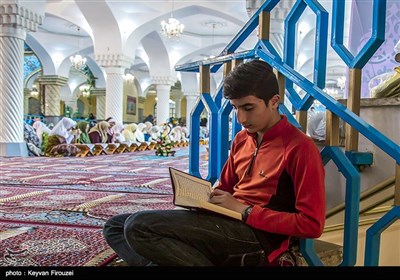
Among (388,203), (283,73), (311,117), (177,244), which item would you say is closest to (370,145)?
(388,203)

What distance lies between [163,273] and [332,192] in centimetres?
120

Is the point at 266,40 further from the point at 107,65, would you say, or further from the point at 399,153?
the point at 107,65

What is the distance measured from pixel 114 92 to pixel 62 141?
13.0 ft

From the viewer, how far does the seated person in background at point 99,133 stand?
1039cm

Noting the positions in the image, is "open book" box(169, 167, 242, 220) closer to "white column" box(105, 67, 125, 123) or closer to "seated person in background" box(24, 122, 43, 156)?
"seated person in background" box(24, 122, 43, 156)

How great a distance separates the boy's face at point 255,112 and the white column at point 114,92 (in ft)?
38.9

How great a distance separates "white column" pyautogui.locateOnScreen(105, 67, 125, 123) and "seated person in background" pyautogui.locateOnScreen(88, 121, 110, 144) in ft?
7.96

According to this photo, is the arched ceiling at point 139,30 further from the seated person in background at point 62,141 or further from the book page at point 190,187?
the book page at point 190,187

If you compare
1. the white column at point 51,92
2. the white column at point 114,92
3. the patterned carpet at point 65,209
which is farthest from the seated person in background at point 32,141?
the white column at point 51,92

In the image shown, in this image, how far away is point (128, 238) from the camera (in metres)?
1.45

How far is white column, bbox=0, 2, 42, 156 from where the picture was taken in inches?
351

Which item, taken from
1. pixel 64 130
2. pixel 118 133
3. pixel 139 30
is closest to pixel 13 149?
pixel 64 130

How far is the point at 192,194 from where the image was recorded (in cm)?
152

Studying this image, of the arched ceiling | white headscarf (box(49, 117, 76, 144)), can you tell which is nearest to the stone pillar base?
white headscarf (box(49, 117, 76, 144))
